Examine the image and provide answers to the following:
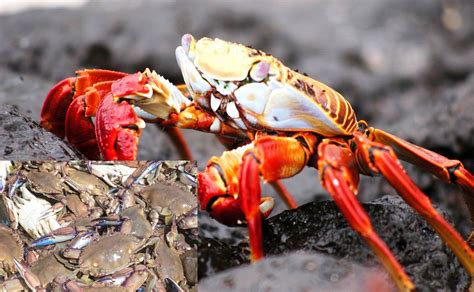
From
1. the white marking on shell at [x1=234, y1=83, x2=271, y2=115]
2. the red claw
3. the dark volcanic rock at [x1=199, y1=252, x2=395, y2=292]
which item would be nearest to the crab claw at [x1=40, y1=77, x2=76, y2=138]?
the red claw

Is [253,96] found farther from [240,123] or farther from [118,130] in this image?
[118,130]

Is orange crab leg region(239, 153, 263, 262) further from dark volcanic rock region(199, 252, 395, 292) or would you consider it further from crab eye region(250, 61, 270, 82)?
crab eye region(250, 61, 270, 82)

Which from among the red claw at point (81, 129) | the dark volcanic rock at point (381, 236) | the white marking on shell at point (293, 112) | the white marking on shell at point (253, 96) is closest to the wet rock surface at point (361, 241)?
the dark volcanic rock at point (381, 236)

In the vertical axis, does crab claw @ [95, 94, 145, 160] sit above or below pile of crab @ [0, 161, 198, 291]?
above

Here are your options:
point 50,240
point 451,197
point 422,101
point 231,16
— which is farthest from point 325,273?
point 422,101

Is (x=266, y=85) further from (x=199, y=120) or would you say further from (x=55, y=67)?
(x=55, y=67)

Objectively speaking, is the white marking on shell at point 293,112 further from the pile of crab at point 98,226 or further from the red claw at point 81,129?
the red claw at point 81,129

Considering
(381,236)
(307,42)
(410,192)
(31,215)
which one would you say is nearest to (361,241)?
(381,236)
